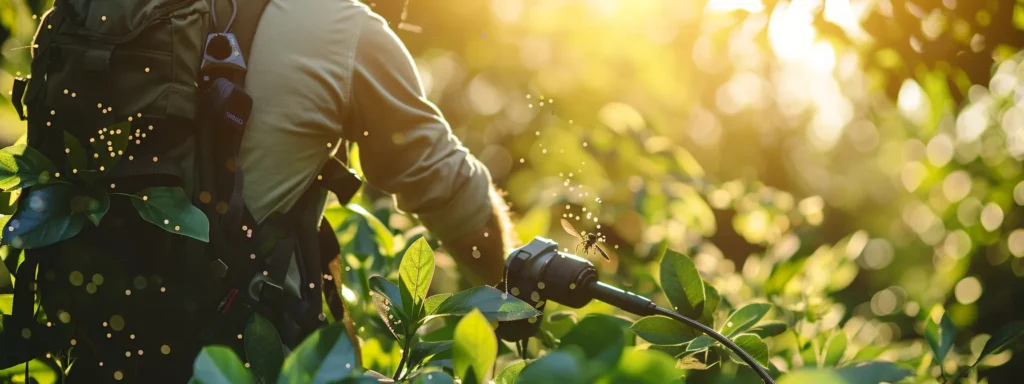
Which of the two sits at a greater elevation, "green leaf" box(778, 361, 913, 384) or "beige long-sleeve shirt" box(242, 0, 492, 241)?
"green leaf" box(778, 361, 913, 384)

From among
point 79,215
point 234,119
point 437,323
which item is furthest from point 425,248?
point 437,323

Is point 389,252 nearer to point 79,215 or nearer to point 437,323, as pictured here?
point 437,323

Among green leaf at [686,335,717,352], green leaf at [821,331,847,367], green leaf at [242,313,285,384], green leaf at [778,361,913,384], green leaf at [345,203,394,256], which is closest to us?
green leaf at [778,361,913,384]

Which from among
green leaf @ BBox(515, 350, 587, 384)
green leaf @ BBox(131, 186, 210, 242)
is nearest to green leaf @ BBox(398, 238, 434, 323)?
green leaf @ BBox(515, 350, 587, 384)

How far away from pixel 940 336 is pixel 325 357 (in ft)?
3.18

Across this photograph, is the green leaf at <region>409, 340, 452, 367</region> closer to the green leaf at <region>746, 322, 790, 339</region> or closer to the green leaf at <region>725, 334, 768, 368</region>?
the green leaf at <region>725, 334, 768, 368</region>

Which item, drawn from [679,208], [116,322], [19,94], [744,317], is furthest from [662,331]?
[679,208]

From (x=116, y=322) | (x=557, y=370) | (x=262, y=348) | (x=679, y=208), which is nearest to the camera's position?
(x=557, y=370)

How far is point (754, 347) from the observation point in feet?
2.93

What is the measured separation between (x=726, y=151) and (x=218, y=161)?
7277 mm

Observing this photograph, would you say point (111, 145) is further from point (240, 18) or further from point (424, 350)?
point (424, 350)

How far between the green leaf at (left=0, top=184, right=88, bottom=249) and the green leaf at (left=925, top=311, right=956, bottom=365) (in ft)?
3.91

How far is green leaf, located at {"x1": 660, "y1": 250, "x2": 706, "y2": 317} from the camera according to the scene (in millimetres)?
995

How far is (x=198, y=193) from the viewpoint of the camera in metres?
1.21
